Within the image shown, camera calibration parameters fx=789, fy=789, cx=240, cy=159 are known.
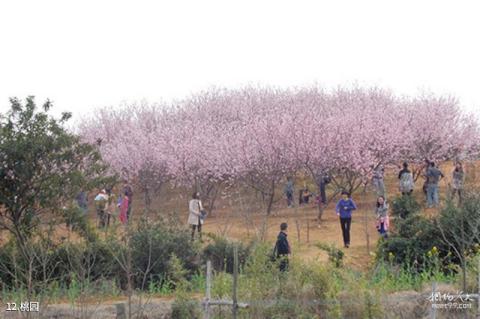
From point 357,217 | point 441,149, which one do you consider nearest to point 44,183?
point 357,217

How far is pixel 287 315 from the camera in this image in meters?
10.3

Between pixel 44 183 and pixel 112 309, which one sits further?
pixel 44 183

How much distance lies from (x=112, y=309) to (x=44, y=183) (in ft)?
18.8

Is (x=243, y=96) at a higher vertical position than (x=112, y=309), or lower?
higher

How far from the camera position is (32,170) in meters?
17.0

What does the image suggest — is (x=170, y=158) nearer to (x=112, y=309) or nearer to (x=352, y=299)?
(x=112, y=309)

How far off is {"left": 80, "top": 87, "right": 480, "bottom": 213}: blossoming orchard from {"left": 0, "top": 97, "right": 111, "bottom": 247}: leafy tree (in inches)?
312

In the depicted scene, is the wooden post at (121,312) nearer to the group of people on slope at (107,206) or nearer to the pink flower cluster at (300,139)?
the group of people on slope at (107,206)

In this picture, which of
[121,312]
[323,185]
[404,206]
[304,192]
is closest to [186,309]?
[121,312]

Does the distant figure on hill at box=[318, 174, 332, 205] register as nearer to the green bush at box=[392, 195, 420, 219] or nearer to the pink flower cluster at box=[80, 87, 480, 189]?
the pink flower cluster at box=[80, 87, 480, 189]

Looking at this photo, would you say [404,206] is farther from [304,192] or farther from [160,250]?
[304,192]

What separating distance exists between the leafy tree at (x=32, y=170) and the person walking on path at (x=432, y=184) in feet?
38.7

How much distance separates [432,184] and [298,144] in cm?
681

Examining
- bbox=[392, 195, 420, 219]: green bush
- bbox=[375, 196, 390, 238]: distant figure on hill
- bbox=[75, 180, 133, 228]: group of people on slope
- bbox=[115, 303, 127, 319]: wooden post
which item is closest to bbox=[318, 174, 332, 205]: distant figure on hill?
bbox=[75, 180, 133, 228]: group of people on slope
